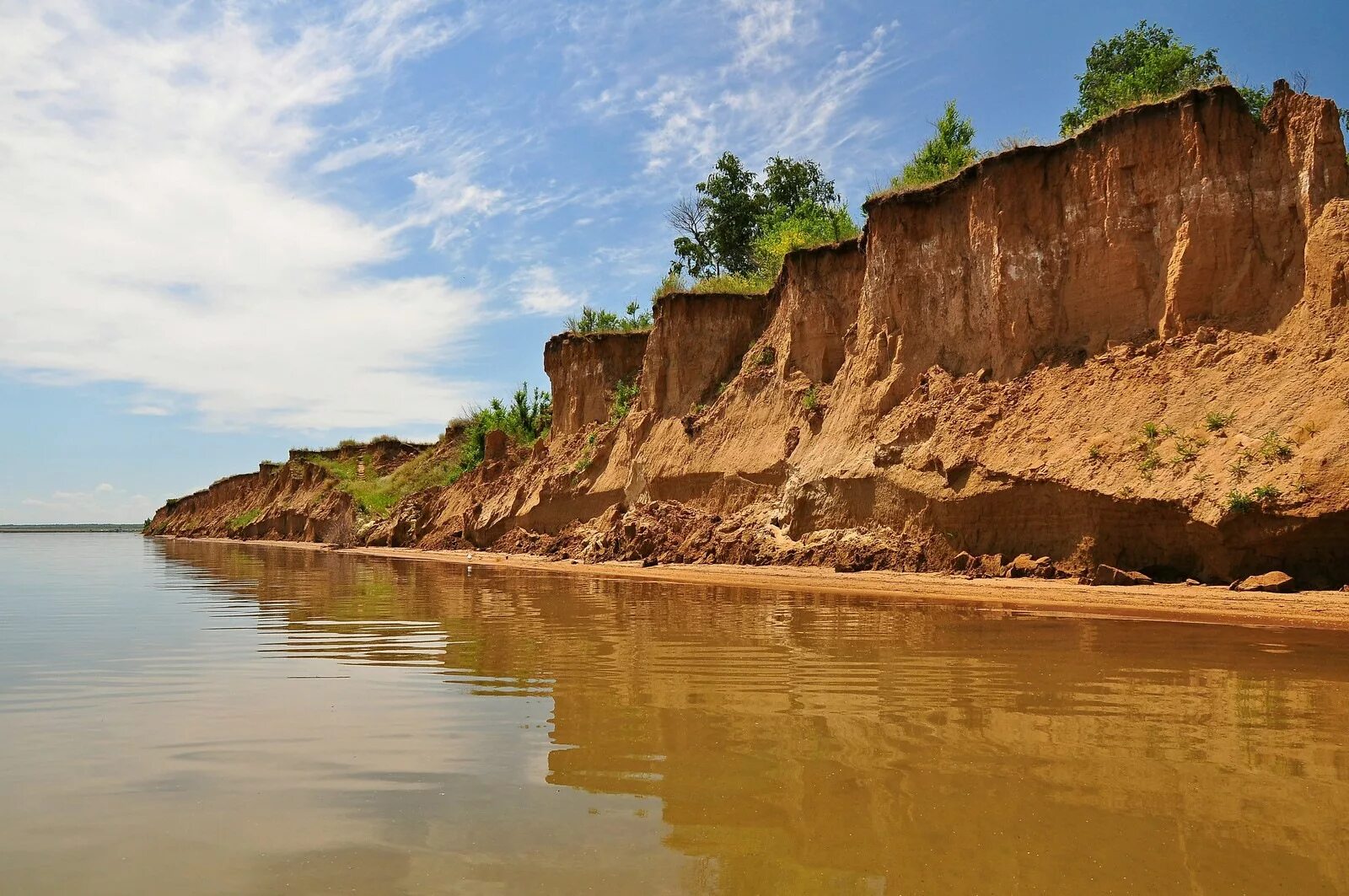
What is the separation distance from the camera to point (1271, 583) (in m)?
11.5

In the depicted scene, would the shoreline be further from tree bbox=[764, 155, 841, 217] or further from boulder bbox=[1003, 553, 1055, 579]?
tree bbox=[764, 155, 841, 217]

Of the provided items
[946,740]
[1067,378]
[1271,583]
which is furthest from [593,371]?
[946,740]

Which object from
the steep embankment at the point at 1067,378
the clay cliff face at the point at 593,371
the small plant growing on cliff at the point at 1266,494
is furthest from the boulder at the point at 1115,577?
the clay cliff face at the point at 593,371

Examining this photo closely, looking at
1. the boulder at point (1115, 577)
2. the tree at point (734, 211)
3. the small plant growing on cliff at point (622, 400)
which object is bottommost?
the boulder at point (1115, 577)

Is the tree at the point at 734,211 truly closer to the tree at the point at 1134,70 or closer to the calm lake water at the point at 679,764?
the tree at the point at 1134,70

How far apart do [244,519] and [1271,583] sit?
2804 inches

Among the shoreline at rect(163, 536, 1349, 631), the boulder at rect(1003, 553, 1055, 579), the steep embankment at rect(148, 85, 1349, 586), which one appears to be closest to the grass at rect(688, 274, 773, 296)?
the steep embankment at rect(148, 85, 1349, 586)

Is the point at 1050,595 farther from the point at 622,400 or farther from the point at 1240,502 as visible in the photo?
the point at 622,400

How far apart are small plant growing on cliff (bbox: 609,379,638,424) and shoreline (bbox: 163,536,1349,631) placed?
11.3 m

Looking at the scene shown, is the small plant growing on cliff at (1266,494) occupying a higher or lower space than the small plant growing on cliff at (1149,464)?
lower

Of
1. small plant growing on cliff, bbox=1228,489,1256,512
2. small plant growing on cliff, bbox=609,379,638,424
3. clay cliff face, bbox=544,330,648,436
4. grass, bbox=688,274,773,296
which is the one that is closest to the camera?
small plant growing on cliff, bbox=1228,489,1256,512

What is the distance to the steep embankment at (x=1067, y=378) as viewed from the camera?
1280 centimetres

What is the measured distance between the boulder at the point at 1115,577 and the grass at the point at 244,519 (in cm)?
6454

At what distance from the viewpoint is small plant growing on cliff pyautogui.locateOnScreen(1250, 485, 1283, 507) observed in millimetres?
11562
